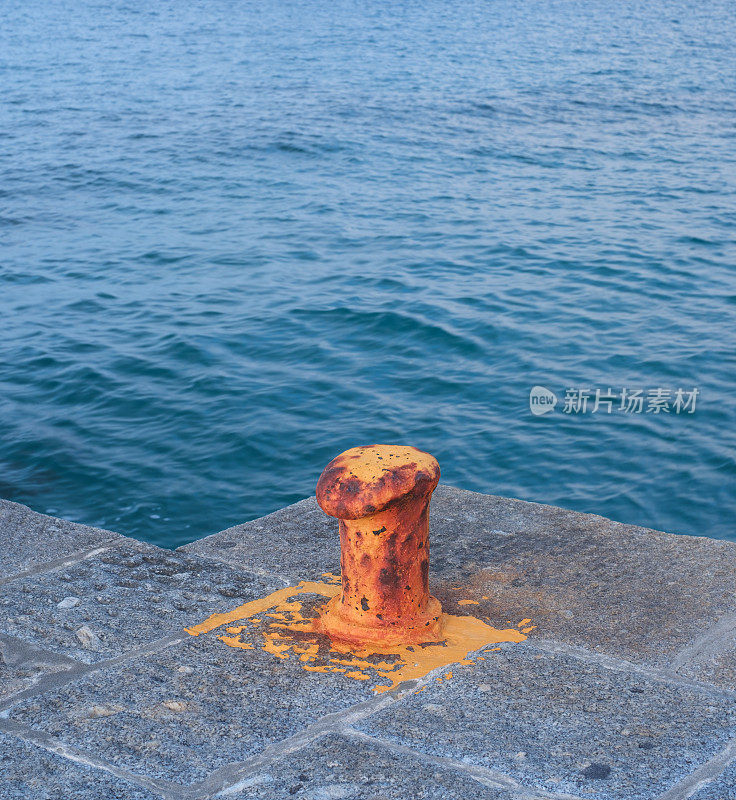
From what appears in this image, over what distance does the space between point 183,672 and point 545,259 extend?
928cm

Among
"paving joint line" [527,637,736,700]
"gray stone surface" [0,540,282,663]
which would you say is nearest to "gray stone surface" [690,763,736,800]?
"paving joint line" [527,637,736,700]

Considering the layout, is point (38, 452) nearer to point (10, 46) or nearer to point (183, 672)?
point (183, 672)

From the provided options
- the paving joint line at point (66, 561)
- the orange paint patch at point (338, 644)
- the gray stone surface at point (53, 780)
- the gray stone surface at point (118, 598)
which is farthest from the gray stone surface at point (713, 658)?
the paving joint line at point (66, 561)

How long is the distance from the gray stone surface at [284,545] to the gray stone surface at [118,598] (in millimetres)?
124

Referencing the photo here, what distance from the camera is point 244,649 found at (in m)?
2.77

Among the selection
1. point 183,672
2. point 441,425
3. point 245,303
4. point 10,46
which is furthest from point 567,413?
point 10,46

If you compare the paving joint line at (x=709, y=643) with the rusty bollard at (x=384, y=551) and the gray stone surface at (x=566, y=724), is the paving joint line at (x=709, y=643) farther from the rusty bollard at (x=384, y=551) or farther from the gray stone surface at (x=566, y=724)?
the rusty bollard at (x=384, y=551)

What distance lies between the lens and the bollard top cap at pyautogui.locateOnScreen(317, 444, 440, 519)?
2.70 metres

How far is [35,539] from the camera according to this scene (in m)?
3.50

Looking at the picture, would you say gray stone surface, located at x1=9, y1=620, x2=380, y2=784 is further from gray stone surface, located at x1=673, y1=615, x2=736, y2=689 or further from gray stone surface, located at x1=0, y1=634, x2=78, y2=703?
gray stone surface, located at x1=673, y1=615, x2=736, y2=689

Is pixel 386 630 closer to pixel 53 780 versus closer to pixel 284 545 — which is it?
pixel 284 545

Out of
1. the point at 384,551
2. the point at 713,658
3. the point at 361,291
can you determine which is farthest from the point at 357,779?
the point at 361,291

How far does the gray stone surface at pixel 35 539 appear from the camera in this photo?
3324 millimetres

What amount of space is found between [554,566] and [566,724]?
3.51 feet
